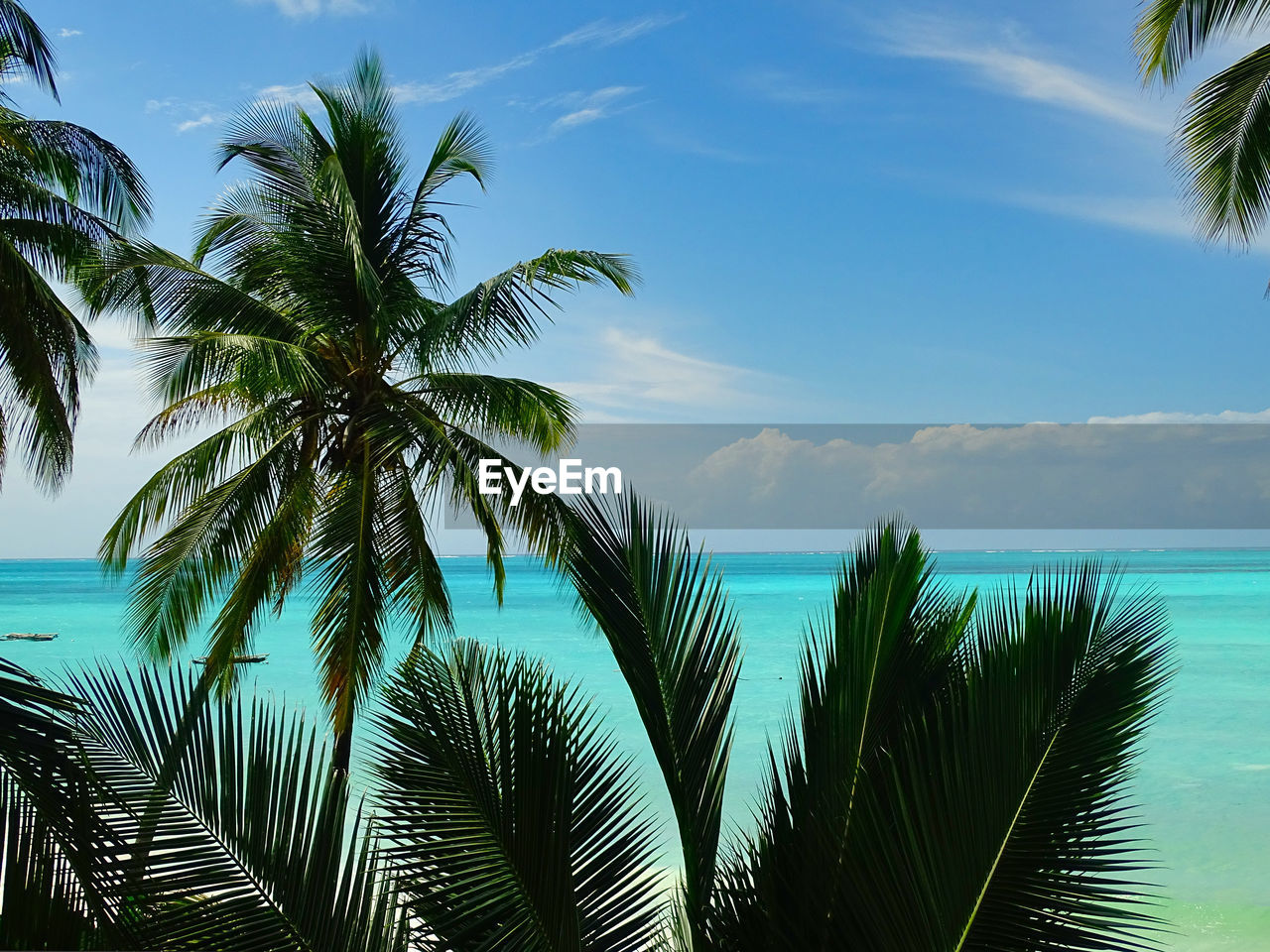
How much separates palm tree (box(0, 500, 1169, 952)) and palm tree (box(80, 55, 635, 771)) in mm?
5147

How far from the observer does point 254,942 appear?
9.02ft

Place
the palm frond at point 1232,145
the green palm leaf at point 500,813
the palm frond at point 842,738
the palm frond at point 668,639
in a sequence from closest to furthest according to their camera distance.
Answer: the green palm leaf at point 500,813, the palm frond at point 842,738, the palm frond at point 668,639, the palm frond at point 1232,145

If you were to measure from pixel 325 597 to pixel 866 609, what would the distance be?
6.08 metres

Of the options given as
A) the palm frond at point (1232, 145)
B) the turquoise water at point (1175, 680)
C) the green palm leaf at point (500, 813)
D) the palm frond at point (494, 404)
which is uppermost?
the palm frond at point (1232, 145)

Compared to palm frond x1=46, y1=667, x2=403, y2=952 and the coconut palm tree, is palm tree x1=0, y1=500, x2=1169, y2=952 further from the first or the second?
the coconut palm tree

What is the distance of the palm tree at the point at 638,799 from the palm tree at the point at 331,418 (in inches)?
203

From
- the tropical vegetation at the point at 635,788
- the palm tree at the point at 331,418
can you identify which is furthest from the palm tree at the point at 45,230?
the tropical vegetation at the point at 635,788

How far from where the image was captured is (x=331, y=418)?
937cm

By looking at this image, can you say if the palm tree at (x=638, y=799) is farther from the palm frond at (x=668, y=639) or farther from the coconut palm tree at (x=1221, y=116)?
the coconut palm tree at (x=1221, y=116)

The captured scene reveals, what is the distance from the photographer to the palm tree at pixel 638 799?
102 inches

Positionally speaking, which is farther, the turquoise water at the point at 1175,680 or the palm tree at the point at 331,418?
the turquoise water at the point at 1175,680

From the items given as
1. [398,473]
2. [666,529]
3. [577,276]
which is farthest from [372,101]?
[666,529]

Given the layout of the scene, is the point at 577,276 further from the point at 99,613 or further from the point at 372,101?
the point at 99,613

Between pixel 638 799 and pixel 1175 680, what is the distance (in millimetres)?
33316
